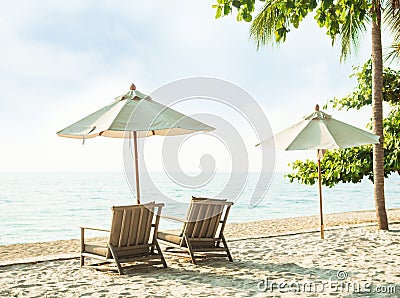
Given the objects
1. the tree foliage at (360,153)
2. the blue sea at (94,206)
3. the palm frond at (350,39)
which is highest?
the palm frond at (350,39)

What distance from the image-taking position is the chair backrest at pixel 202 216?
584cm

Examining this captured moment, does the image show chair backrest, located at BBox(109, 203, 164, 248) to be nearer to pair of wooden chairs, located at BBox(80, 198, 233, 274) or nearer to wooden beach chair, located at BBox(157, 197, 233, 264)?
pair of wooden chairs, located at BBox(80, 198, 233, 274)

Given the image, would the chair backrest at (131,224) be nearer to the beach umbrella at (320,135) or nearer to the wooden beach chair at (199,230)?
the wooden beach chair at (199,230)

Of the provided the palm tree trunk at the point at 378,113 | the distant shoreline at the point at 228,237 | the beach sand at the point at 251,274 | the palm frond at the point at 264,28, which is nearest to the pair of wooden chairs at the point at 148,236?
the beach sand at the point at 251,274

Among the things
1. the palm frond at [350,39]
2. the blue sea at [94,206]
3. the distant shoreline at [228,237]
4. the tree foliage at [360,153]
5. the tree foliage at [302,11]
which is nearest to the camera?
the tree foliage at [302,11]

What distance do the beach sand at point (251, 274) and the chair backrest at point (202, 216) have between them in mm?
366

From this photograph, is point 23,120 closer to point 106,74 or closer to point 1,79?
point 1,79

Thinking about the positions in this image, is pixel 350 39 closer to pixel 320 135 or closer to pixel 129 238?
pixel 320 135

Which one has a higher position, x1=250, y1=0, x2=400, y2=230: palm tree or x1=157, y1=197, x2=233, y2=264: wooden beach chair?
x1=250, y1=0, x2=400, y2=230: palm tree

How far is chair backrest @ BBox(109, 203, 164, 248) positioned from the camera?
5.30 metres

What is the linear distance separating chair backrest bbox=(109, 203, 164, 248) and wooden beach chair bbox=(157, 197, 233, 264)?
0.47 m

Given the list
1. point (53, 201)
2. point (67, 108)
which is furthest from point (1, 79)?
point (53, 201)

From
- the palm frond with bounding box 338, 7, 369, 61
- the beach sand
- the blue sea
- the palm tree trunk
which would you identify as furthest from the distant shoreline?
the blue sea

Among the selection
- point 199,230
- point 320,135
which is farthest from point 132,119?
point 320,135
